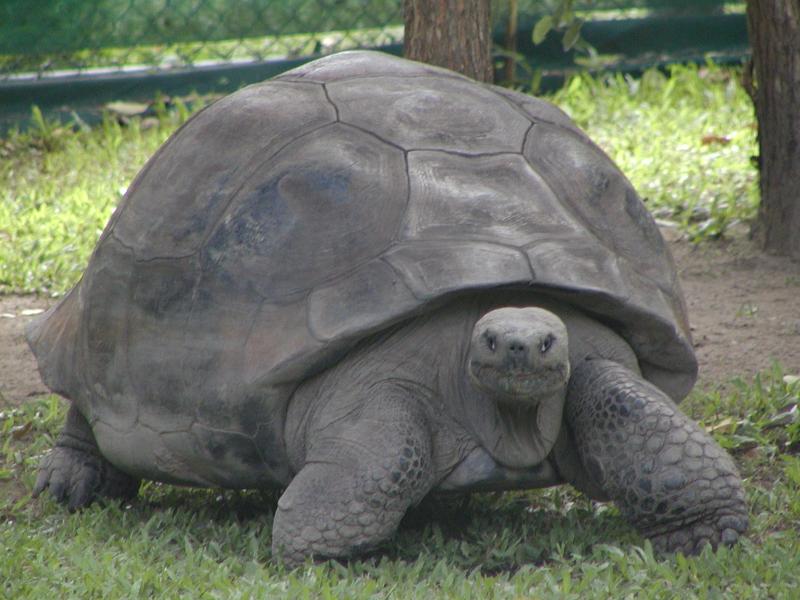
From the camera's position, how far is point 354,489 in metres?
2.88

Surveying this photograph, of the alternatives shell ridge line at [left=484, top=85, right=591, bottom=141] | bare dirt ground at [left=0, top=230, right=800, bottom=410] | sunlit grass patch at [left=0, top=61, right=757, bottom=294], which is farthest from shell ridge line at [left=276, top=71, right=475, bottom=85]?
sunlit grass patch at [left=0, top=61, right=757, bottom=294]

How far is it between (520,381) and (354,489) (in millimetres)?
436

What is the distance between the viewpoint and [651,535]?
3012mm

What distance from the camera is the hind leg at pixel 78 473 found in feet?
11.8

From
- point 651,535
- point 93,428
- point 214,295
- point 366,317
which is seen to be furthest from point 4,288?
point 651,535

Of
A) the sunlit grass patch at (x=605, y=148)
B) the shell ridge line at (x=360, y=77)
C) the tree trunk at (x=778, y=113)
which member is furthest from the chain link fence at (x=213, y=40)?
the shell ridge line at (x=360, y=77)

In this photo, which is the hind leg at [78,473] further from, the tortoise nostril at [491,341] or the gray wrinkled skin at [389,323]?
the tortoise nostril at [491,341]

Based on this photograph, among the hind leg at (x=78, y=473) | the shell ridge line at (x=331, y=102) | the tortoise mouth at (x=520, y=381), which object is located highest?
the shell ridge line at (x=331, y=102)

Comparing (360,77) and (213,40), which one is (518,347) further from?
(213,40)

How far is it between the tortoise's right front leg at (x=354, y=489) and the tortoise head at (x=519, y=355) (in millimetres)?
229

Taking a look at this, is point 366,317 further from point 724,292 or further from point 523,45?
point 523,45

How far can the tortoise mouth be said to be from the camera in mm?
2840

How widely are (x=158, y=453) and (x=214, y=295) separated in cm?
44

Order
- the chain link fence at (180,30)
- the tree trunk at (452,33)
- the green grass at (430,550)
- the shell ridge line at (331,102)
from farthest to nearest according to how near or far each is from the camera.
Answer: the chain link fence at (180,30) < the tree trunk at (452,33) < the shell ridge line at (331,102) < the green grass at (430,550)
